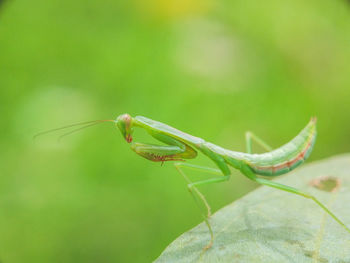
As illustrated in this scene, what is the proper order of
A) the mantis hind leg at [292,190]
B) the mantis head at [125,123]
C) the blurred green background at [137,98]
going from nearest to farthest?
1. the mantis hind leg at [292,190]
2. the mantis head at [125,123]
3. the blurred green background at [137,98]

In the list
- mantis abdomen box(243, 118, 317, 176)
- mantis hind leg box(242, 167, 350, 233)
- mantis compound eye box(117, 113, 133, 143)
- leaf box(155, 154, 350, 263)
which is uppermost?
mantis compound eye box(117, 113, 133, 143)

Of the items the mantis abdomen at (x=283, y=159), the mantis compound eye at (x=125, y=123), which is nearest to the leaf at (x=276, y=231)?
the mantis abdomen at (x=283, y=159)

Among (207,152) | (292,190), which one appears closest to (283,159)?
(292,190)

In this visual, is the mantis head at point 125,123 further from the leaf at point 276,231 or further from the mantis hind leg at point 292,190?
the mantis hind leg at point 292,190

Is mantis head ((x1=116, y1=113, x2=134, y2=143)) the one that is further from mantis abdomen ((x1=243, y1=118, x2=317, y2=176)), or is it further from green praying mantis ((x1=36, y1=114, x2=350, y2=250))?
mantis abdomen ((x1=243, y1=118, x2=317, y2=176))

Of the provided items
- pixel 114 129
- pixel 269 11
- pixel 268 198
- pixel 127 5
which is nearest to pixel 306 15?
pixel 269 11

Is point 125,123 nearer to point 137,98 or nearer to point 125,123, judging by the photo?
point 125,123

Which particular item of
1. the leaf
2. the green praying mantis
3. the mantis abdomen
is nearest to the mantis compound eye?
the green praying mantis
